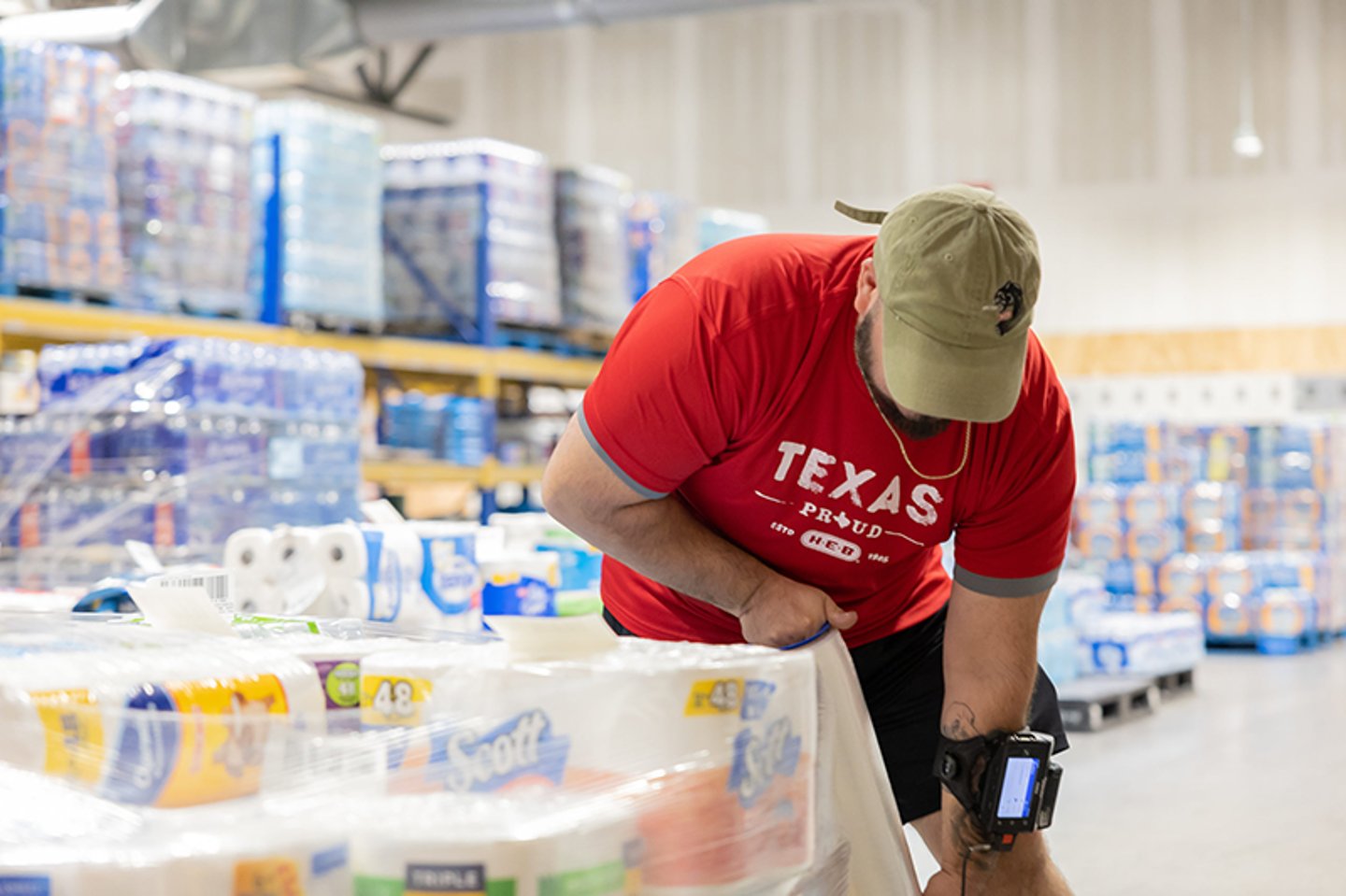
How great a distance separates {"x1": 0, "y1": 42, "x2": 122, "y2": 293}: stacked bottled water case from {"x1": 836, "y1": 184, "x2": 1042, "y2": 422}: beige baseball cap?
577cm

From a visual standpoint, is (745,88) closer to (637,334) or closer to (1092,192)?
(1092,192)

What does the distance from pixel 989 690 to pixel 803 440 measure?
0.58 meters

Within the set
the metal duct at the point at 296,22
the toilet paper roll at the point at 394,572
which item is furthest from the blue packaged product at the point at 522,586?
the metal duct at the point at 296,22

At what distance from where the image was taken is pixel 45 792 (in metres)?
1.66

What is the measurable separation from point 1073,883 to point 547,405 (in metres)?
6.73

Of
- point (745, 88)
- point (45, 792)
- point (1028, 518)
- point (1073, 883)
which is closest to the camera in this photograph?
point (45, 792)

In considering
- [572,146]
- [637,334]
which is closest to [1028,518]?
[637,334]

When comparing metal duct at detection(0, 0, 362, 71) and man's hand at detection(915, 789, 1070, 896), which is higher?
metal duct at detection(0, 0, 362, 71)

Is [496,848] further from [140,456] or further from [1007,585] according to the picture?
[140,456]

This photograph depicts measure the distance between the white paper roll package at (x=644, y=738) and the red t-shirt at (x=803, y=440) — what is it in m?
0.70

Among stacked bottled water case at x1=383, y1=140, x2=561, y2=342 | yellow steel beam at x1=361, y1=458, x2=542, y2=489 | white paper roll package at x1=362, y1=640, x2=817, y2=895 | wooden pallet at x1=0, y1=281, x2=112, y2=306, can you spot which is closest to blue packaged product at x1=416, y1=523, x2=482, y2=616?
wooden pallet at x1=0, y1=281, x2=112, y2=306

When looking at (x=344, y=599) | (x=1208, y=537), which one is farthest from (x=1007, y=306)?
(x=1208, y=537)

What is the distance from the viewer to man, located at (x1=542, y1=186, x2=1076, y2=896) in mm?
2283

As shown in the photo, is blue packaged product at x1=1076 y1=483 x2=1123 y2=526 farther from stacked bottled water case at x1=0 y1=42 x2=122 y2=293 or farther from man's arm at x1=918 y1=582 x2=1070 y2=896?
man's arm at x1=918 y1=582 x2=1070 y2=896
